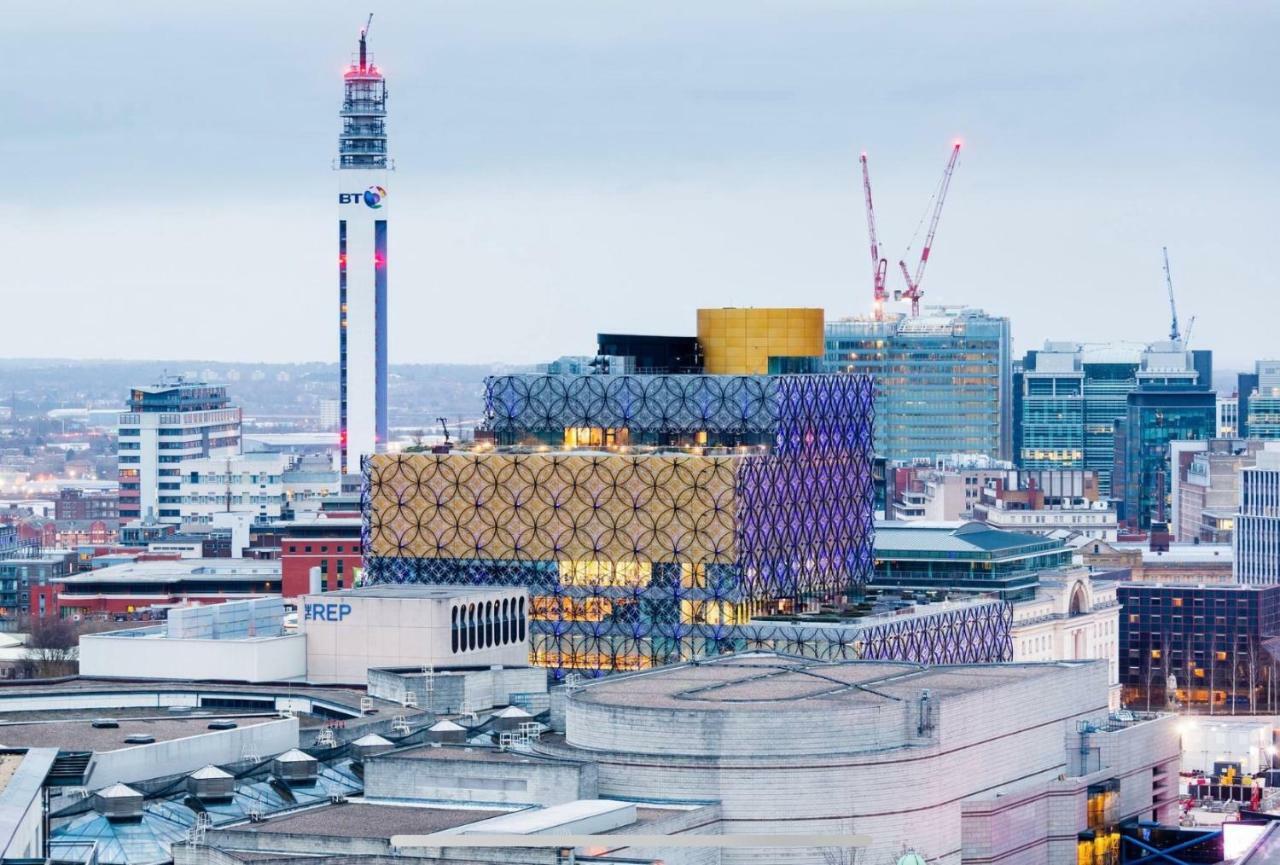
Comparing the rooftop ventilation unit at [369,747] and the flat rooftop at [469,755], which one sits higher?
the flat rooftop at [469,755]

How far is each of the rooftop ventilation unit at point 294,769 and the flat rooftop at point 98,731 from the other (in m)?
7.18

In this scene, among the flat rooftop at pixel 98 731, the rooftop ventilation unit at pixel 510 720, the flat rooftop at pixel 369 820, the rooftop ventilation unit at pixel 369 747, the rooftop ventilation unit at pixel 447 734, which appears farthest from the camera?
the rooftop ventilation unit at pixel 510 720

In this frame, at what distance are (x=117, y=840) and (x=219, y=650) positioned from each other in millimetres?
49022

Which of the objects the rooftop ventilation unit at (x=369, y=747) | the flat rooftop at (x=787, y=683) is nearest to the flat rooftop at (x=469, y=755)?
the rooftop ventilation unit at (x=369, y=747)

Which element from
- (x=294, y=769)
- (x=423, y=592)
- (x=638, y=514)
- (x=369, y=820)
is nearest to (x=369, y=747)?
(x=294, y=769)

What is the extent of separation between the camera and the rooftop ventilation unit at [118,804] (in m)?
118

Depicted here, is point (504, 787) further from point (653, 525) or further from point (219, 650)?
point (653, 525)

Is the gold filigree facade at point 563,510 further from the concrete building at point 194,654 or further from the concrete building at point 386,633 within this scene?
the concrete building at point 194,654

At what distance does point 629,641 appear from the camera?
600 feet

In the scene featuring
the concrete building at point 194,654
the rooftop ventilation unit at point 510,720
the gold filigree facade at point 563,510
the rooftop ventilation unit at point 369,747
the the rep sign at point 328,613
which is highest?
the gold filigree facade at point 563,510

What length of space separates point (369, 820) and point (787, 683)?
22.2 metres

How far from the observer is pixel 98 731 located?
140 m

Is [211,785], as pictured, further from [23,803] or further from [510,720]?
[23,803]

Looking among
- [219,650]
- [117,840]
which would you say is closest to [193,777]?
[117,840]
